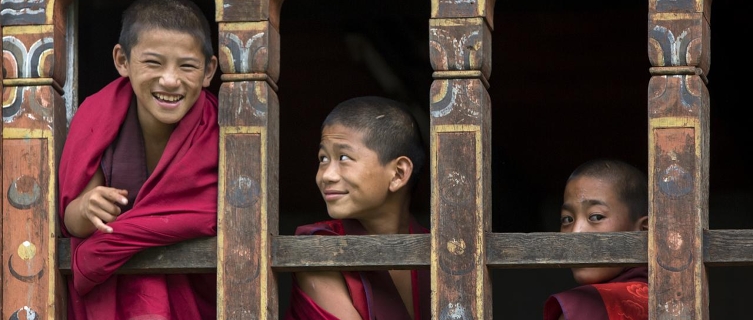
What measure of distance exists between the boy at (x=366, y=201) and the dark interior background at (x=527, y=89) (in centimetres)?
145

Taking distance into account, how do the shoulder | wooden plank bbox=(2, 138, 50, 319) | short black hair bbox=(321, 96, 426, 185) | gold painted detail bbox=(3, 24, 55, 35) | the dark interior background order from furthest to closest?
the dark interior background
short black hair bbox=(321, 96, 426, 185)
the shoulder
gold painted detail bbox=(3, 24, 55, 35)
wooden plank bbox=(2, 138, 50, 319)

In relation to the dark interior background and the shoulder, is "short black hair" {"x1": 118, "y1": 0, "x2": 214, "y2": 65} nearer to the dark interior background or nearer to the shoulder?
the shoulder

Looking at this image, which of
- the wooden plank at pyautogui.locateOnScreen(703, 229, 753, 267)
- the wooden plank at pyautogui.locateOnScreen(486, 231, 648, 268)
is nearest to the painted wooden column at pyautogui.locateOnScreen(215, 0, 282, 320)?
the wooden plank at pyautogui.locateOnScreen(486, 231, 648, 268)

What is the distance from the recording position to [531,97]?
827 centimetres

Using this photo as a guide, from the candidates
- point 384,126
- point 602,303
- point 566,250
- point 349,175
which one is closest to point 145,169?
point 349,175

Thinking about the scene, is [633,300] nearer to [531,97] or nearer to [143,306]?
[143,306]

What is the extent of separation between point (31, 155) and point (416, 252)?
118cm

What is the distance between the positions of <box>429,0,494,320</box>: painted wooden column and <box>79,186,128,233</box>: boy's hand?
0.90m

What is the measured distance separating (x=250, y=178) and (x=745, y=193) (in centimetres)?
284

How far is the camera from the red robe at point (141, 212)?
19.9 ft

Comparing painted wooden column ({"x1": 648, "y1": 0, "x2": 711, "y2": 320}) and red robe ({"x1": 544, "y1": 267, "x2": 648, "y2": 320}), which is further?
red robe ({"x1": 544, "y1": 267, "x2": 648, "y2": 320})

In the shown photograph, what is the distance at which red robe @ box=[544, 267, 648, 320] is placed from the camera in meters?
6.16

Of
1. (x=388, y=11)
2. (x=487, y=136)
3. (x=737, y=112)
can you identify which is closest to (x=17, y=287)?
(x=487, y=136)

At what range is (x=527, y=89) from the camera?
825 cm
